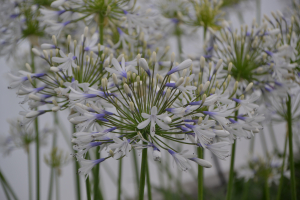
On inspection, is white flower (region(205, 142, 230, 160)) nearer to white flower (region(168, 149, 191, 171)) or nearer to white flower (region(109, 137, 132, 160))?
white flower (region(168, 149, 191, 171))

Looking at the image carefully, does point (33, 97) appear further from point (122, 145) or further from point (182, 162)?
point (182, 162)

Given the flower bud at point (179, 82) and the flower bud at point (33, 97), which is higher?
the flower bud at point (179, 82)

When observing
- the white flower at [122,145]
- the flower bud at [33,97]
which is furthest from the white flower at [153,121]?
the flower bud at [33,97]

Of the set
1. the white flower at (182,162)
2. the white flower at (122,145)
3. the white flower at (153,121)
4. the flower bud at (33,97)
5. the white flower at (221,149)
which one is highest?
the flower bud at (33,97)

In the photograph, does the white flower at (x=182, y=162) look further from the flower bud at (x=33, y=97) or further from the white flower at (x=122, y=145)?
the flower bud at (x=33, y=97)

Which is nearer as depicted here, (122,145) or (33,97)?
(122,145)

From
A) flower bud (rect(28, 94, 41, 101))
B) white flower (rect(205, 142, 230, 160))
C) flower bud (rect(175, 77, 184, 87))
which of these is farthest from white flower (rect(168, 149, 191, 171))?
flower bud (rect(28, 94, 41, 101))

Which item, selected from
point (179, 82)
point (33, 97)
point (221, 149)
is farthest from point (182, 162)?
point (33, 97)

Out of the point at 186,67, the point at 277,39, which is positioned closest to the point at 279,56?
the point at 277,39

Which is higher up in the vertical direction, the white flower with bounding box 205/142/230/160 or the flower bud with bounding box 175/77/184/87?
the flower bud with bounding box 175/77/184/87

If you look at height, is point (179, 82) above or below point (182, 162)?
above

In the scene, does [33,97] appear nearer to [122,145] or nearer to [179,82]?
[122,145]

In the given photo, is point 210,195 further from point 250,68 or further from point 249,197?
point 250,68

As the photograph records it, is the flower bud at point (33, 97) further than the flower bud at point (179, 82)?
Yes
